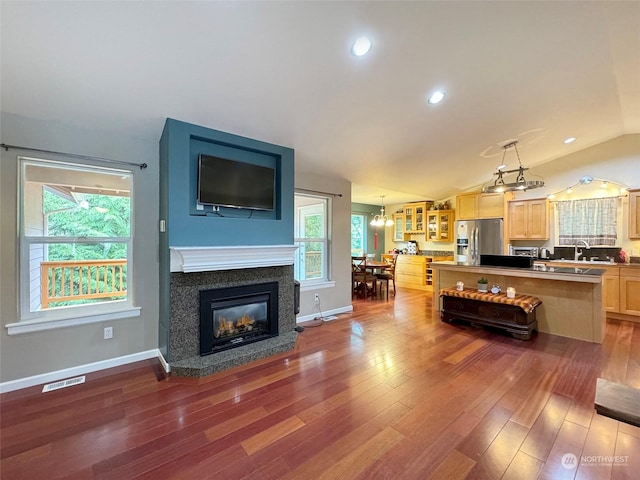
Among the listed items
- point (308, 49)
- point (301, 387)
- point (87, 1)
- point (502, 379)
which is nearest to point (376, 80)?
point (308, 49)

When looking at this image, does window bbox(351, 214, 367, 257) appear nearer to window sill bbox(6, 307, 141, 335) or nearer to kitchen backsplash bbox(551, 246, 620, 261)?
kitchen backsplash bbox(551, 246, 620, 261)

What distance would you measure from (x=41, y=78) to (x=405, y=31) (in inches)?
111

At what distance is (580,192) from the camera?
5328 millimetres

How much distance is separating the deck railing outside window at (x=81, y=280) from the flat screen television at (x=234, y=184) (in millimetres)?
1273

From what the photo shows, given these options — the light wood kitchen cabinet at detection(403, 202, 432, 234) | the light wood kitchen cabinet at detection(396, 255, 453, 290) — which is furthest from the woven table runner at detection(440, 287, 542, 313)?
the light wood kitchen cabinet at detection(403, 202, 432, 234)

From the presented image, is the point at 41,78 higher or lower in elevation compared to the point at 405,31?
lower

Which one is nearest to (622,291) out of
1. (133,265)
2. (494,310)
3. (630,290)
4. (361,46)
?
(630,290)

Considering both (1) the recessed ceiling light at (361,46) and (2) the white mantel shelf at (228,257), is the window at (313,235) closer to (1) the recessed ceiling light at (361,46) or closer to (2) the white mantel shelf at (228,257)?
(2) the white mantel shelf at (228,257)

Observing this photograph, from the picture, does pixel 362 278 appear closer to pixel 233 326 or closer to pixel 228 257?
pixel 233 326

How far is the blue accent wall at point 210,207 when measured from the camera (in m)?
2.69

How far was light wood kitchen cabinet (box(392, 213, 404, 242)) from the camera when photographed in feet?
28.4

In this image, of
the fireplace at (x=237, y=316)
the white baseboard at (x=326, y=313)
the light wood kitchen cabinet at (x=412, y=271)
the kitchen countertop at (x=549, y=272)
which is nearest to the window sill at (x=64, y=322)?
the fireplace at (x=237, y=316)

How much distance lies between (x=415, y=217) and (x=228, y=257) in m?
6.57

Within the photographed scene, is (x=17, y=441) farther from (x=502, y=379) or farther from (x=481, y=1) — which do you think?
(x=481, y=1)
